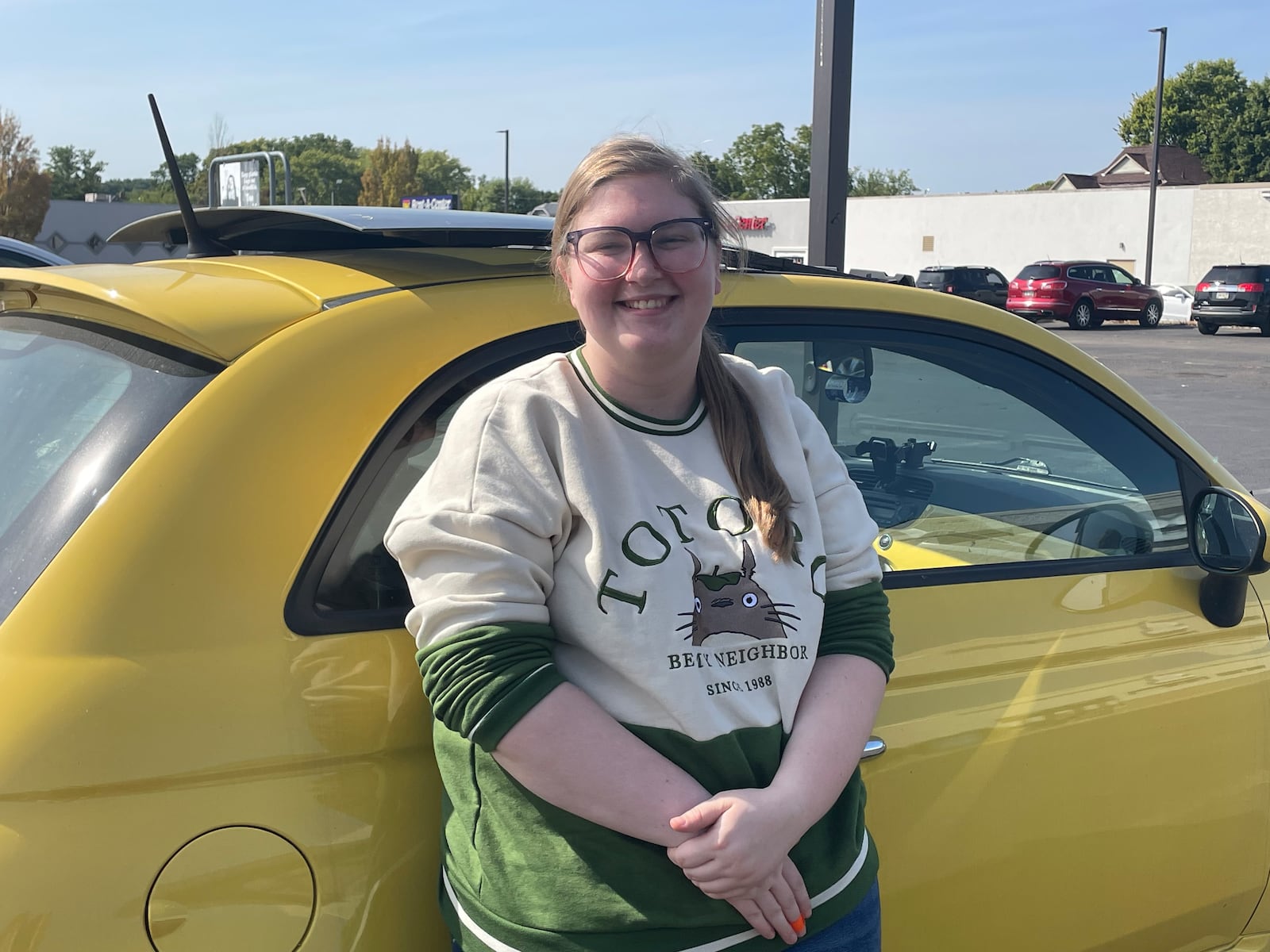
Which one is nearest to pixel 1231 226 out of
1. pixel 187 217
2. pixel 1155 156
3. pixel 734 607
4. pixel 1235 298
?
pixel 1155 156

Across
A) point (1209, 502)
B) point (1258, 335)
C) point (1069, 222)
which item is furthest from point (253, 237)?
point (1069, 222)

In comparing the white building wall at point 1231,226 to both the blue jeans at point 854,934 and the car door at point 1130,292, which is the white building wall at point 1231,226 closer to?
the car door at point 1130,292

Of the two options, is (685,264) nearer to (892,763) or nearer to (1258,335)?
(892,763)

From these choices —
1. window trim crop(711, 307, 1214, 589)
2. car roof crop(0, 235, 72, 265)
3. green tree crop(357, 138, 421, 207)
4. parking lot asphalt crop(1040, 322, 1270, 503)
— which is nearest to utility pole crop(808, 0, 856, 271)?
window trim crop(711, 307, 1214, 589)

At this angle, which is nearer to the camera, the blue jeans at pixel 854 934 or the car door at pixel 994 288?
the blue jeans at pixel 854 934

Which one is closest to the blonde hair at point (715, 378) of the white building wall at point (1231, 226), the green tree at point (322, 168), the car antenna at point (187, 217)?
the car antenna at point (187, 217)

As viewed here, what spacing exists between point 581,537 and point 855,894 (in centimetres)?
60

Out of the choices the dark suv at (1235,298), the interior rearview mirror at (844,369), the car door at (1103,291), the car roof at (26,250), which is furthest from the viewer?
the car door at (1103,291)

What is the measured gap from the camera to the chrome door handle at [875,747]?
177 cm

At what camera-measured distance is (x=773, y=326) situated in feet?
6.77

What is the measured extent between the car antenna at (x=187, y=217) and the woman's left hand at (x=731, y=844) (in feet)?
4.38

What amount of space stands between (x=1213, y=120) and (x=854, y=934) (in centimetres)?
8432

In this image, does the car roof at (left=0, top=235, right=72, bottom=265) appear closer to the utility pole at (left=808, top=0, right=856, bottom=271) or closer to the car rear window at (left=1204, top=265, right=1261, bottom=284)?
the utility pole at (left=808, top=0, right=856, bottom=271)

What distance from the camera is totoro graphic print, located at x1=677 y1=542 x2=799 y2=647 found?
4.68 ft
